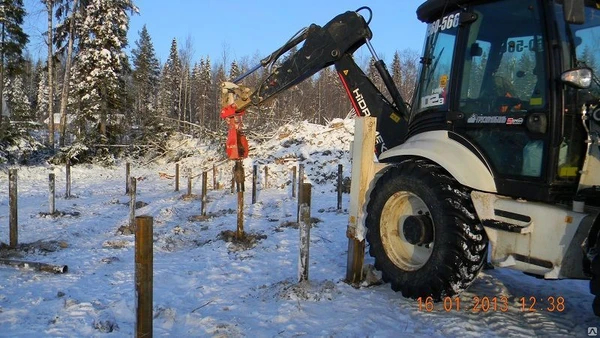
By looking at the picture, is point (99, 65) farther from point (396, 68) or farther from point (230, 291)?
point (396, 68)

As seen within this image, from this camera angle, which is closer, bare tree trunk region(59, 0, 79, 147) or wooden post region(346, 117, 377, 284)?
wooden post region(346, 117, 377, 284)

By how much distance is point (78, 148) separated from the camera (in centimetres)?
2255

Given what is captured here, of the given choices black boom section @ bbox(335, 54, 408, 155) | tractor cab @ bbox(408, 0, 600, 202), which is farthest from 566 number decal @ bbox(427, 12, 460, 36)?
black boom section @ bbox(335, 54, 408, 155)

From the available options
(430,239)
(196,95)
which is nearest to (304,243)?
(430,239)

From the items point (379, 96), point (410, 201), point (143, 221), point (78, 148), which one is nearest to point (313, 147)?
point (78, 148)

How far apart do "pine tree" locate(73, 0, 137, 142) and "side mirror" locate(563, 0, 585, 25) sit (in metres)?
24.6

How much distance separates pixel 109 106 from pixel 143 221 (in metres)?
24.1

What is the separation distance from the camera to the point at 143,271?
10.4 ft

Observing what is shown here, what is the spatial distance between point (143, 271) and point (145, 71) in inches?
1858

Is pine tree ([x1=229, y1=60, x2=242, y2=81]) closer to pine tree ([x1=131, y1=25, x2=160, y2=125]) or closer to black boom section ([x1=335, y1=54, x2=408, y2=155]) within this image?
pine tree ([x1=131, y1=25, x2=160, y2=125])

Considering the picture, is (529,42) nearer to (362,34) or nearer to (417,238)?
(417,238)

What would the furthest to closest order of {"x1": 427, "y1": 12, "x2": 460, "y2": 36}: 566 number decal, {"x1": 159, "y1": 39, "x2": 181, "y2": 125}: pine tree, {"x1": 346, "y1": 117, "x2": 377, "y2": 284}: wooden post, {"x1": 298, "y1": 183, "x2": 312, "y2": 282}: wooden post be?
{"x1": 159, "y1": 39, "x2": 181, "y2": 125}: pine tree, {"x1": 298, "y1": 183, "x2": 312, "y2": 282}: wooden post, {"x1": 346, "y1": 117, "x2": 377, "y2": 284}: wooden post, {"x1": 427, "y1": 12, "x2": 460, "y2": 36}: 566 number decal

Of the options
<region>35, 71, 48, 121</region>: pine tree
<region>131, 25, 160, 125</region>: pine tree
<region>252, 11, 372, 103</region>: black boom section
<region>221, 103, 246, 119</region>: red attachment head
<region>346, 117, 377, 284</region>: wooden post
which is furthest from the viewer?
<region>35, 71, 48, 121</region>: pine tree

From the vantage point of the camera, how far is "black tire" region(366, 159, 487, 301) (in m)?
4.00
